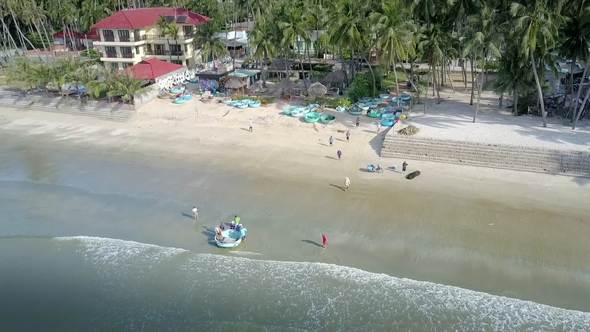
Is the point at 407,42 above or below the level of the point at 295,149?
above

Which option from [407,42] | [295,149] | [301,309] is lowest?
[301,309]

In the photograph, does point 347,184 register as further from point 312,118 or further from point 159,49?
point 159,49

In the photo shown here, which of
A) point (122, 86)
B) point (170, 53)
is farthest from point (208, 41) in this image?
point (122, 86)

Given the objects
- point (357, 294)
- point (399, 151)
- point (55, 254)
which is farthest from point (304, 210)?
point (55, 254)

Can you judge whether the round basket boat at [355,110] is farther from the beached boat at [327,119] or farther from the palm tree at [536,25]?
the palm tree at [536,25]

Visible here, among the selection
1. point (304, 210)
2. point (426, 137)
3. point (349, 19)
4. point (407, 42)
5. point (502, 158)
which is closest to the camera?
point (304, 210)

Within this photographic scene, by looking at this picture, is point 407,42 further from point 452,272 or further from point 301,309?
point 301,309

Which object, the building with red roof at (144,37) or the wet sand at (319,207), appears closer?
the wet sand at (319,207)

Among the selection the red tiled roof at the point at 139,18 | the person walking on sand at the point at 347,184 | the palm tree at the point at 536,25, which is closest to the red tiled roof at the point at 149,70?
the red tiled roof at the point at 139,18
